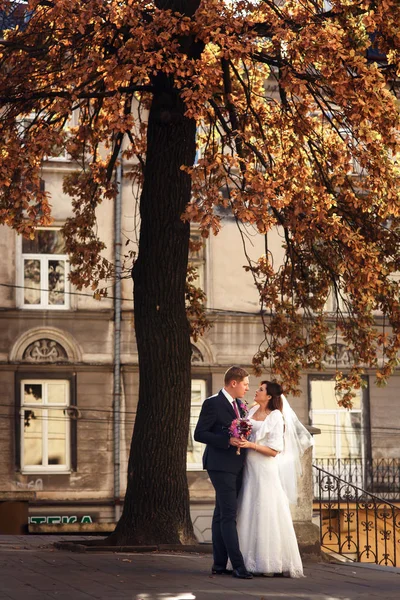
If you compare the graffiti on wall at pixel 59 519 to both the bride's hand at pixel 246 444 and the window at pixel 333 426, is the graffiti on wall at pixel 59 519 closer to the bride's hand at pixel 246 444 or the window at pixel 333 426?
the window at pixel 333 426

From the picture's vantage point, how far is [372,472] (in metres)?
31.0

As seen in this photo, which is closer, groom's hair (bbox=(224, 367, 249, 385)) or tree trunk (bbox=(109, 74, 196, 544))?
groom's hair (bbox=(224, 367, 249, 385))

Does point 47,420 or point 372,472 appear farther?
point 372,472

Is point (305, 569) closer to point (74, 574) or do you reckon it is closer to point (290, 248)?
point (74, 574)

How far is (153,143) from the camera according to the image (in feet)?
50.3

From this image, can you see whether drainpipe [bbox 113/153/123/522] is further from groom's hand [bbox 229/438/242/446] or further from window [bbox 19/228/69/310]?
groom's hand [bbox 229/438/242/446]

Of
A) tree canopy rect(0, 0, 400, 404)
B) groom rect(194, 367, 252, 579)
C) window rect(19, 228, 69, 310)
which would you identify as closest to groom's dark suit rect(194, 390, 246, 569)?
groom rect(194, 367, 252, 579)

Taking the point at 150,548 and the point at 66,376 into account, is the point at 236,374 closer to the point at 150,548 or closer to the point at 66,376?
the point at 150,548

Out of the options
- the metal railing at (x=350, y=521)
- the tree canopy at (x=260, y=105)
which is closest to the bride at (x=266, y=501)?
the tree canopy at (x=260, y=105)

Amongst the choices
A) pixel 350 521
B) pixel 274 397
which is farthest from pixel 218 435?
pixel 350 521

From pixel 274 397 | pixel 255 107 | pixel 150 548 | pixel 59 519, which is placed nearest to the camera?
pixel 274 397

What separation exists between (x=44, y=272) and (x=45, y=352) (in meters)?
2.02

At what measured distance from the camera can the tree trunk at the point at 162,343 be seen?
47.7ft

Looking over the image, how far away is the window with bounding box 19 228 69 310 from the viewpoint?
97.0 feet
